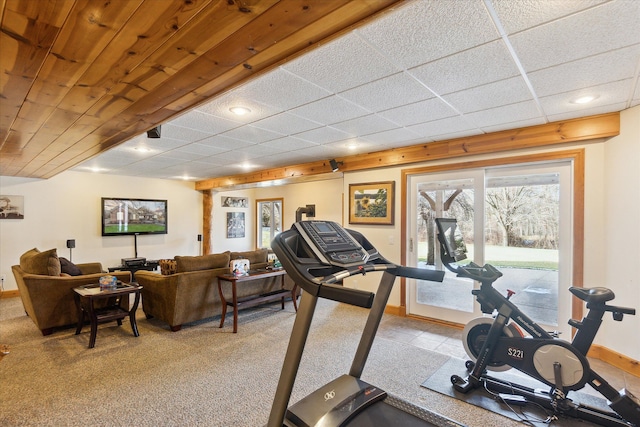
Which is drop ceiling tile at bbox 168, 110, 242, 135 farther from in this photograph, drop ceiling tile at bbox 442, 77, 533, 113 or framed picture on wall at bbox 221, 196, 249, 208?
framed picture on wall at bbox 221, 196, 249, 208

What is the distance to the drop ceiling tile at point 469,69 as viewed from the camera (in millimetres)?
1917

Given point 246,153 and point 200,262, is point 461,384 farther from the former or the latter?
point 246,153

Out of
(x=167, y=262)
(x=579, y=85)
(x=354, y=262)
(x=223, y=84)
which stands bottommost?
(x=167, y=262)

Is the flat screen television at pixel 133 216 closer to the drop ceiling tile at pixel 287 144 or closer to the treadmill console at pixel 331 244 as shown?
the drop ceiling tile at pixel 287 144

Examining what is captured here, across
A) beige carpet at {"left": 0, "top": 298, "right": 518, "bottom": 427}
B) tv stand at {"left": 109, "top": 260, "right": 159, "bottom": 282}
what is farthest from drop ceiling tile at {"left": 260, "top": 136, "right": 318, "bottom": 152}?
tv stand at {"left": 109, "top": 260, "right": 159, "bottom": 282}

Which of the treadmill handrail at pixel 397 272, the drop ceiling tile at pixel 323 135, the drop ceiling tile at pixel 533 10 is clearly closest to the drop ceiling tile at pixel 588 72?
the drop ceiling tile at pixel 533 10

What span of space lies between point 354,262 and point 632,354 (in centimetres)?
306

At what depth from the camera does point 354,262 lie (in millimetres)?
1737

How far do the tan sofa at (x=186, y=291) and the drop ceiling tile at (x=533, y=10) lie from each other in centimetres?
390

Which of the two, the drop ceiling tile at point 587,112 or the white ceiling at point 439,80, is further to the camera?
the drop ceiling tile at point 587,112

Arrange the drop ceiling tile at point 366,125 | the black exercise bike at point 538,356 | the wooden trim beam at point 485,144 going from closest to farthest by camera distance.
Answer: the black exercise bike at point 538,356, the wooden trim beam at point 485,144, the drop ceiling tile at point 366,125

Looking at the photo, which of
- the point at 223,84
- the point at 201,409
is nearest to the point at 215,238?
the point at 201,409

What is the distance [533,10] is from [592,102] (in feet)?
5.88

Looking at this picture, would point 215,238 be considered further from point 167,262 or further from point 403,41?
point 403,41
